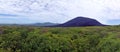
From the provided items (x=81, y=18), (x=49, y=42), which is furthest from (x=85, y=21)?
(x=49, y=42)

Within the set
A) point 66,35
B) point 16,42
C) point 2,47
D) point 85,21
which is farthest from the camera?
point 85,21

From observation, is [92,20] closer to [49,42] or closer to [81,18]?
[81,18]

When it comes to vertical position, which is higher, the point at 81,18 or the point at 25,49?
the point at 81,18

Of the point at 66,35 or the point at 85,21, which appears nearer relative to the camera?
the point at 66,35

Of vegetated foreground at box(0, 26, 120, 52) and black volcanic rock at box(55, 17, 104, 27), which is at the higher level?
black volcanic rock at box(55, 17, 104, 27)

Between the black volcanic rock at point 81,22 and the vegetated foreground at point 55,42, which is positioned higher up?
the black volcanic rock at point 81,22

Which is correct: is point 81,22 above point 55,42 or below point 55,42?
above

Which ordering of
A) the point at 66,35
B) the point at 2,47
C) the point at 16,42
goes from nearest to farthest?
the point at 2,47 < the point at 16,42 < the point at 66,35

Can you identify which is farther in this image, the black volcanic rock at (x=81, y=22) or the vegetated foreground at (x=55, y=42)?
the black volcanic rock at (x=81, y=22)

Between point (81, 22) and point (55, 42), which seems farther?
point (81, 22)

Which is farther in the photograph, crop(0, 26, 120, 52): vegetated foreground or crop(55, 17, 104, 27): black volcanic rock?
crop(55, 17, 104, 27): black volcanic rock
